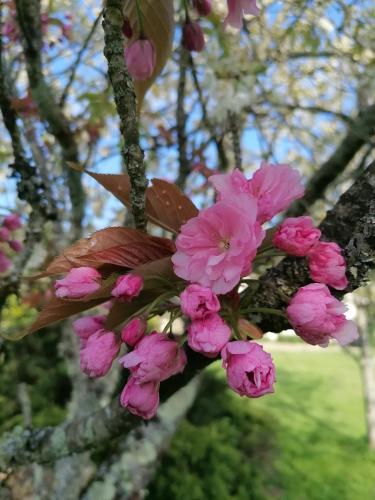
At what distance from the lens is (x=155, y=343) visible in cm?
75

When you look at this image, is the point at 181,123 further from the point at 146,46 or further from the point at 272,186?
the point at 272,186

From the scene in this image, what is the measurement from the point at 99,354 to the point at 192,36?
980 mm

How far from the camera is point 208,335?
0.70m

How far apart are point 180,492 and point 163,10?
366 cm

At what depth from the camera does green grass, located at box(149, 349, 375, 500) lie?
397cm

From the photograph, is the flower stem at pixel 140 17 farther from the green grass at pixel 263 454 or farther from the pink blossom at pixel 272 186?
the green grass at pixel 263 454

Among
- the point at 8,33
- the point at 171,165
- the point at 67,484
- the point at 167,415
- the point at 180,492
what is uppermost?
the point at 171,165

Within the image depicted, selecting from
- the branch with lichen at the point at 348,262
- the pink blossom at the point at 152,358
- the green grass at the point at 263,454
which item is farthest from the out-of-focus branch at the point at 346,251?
the green grass at the point at 263,454

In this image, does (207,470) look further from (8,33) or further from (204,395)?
(8,33)

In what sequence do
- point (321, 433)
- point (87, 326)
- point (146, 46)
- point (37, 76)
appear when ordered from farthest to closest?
1. point (321, 433)
2. point (37, 76)
3. point (146, 46)
4. point (87, 326)

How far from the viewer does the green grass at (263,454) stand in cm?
397

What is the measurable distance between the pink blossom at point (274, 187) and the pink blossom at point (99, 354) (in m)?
0.33

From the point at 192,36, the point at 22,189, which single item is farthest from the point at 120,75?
the point at 22,189

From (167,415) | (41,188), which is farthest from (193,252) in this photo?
(167,415)
